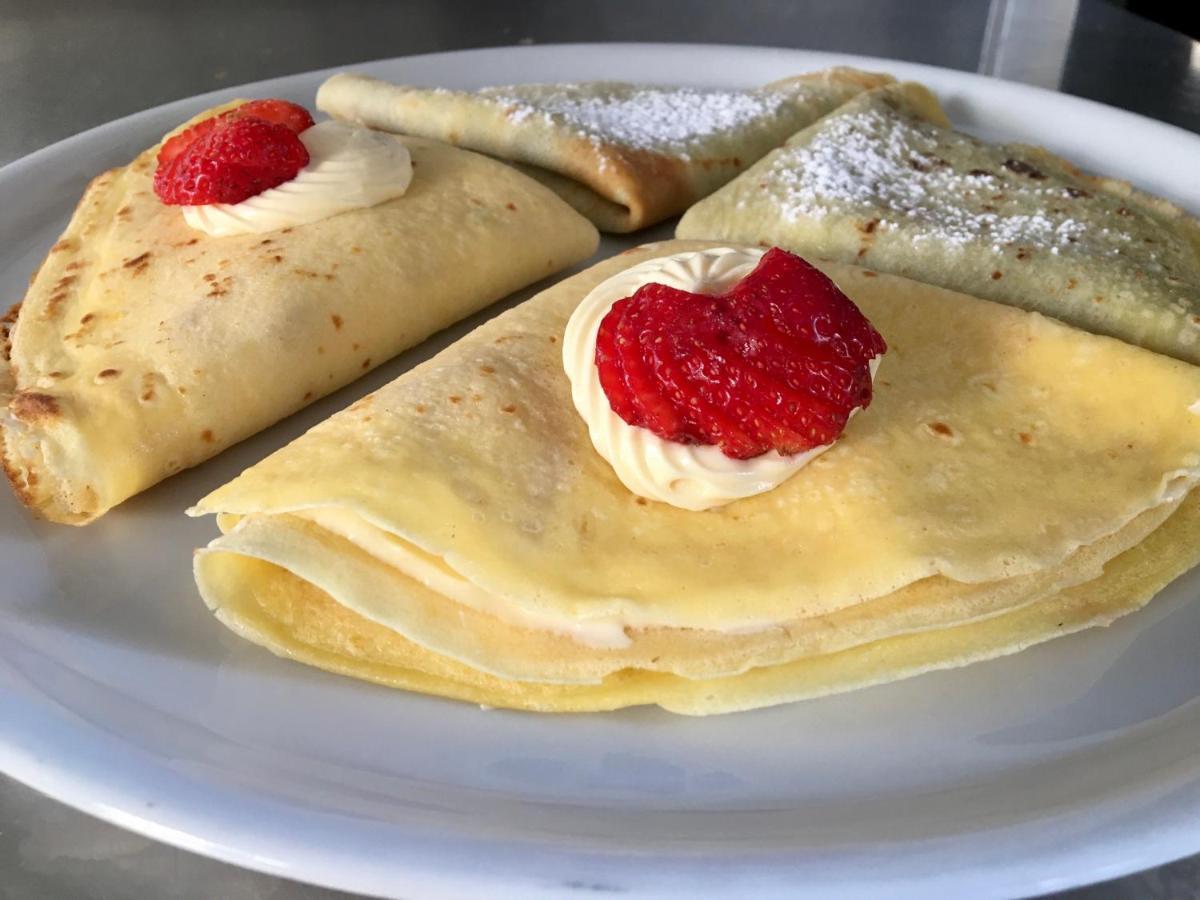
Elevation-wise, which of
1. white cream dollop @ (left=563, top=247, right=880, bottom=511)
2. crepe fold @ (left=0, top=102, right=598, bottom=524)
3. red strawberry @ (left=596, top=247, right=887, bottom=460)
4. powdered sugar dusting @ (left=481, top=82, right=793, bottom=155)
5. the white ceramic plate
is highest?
red strawberry @ (left=596, top=247, right=887, bottom=460)

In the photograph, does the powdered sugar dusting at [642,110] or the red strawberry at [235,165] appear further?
the powdered sugar dusting at [642,110]

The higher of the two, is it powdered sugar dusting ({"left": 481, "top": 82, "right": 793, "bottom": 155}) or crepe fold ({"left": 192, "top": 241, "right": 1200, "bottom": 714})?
powdered sugar dusting ({"left": 481, "top": 82, "right": 793, "bottom": 155})

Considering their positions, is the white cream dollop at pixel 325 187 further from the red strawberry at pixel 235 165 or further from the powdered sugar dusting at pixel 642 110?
the powdered sugar dusting at pixel 642 110

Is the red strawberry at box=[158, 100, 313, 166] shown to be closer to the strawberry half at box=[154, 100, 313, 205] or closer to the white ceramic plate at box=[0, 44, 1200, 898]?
the strawberry half at box=[154, 100, 313, 205]

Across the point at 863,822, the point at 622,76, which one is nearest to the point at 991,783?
the point at 863,822

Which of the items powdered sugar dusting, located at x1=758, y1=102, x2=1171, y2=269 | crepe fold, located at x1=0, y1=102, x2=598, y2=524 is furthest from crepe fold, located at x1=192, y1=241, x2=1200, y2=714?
powdered sugar dusting, located at x1=758, y1=102, x2=1171, y2=269

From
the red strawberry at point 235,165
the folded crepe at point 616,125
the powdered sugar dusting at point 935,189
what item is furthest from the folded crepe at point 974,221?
the red strawberry at point 235,165
